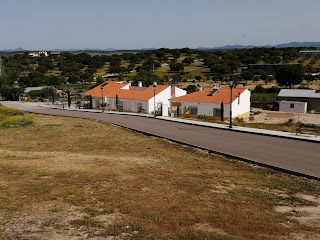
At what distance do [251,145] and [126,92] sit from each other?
3070cm

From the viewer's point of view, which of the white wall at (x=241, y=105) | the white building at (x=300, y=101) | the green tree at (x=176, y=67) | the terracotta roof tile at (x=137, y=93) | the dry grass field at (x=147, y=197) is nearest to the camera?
the dry grass field at (x=147, y=197)

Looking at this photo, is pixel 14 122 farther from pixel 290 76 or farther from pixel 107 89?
pixel 290 76

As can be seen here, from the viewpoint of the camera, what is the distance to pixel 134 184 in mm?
14773

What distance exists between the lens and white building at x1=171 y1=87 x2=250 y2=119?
1672 inches

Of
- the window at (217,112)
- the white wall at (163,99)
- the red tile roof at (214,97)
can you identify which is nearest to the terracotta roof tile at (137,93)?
the white wall at (163,99)

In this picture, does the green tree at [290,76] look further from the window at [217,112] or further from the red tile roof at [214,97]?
the window at [217,112]

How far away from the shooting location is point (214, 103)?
140 feet

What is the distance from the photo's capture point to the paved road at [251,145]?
1898cm

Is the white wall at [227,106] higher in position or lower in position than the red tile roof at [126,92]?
lower

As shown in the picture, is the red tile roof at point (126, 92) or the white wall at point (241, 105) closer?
the white wall at point (241, 105)

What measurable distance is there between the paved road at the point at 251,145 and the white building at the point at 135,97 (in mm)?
13785

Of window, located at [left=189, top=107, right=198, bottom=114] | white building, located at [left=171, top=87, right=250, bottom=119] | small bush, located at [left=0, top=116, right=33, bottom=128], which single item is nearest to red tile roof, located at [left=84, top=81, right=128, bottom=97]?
white building, located at [left=171, top=87, right=250, bottom=119]

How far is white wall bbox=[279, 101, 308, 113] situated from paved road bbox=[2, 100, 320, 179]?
88.8 ft

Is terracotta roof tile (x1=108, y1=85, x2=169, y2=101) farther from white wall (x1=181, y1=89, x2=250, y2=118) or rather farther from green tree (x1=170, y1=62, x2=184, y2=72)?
green tree (x1=170, y1=62, x2=184, y2=72)
